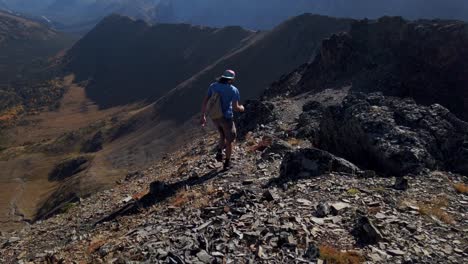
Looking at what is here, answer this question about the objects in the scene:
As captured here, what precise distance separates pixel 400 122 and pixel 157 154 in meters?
65.2

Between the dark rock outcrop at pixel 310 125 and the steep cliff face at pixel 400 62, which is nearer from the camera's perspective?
the dark rock outcrop at pixel 310 125

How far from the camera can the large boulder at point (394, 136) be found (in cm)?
1568

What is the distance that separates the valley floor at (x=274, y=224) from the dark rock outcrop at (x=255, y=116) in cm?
1193

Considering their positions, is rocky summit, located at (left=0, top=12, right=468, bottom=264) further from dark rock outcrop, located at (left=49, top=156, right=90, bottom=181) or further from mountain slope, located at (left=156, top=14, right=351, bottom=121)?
mountain slope, located at (left=156, top=14, right=351, bottom=121)

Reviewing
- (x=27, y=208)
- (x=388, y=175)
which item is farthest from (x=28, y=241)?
(x=27, y=208)

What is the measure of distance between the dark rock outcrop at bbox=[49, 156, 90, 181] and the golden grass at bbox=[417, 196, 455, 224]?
7886 centimetres

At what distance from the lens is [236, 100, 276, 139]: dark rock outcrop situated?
29.3 metres

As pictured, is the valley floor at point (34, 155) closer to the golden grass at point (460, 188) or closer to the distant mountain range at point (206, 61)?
the distant mountain range at point (206, 61)

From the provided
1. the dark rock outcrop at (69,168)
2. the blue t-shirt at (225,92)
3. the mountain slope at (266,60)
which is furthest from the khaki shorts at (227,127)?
the mountain slope at (266,60)

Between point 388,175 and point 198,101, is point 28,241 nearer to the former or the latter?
point 388,175

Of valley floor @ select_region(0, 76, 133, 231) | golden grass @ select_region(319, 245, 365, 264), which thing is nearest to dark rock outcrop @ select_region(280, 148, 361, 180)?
golden grass @ select_region(319, 245, 365, 264)

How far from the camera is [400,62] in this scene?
3406cm

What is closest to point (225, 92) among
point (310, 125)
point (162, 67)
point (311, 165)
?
point (311, 165)

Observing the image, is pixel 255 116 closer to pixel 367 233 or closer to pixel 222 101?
pixel 222 101
